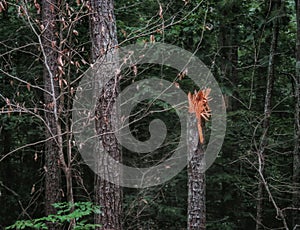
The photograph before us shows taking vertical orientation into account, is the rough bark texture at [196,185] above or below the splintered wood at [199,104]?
below

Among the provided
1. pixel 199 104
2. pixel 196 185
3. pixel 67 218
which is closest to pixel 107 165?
pixel 67 218

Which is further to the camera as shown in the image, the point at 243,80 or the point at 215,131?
the point at 243,80

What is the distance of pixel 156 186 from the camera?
8.05 m

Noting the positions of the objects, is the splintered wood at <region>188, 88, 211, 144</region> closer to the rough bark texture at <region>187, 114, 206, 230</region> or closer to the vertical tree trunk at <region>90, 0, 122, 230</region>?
A: the rough bark texture at <region>187, 114, 206, 230</region>

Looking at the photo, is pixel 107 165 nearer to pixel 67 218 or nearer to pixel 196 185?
pixel 67 218

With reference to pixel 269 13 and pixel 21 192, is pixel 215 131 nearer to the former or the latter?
pixel 269 13

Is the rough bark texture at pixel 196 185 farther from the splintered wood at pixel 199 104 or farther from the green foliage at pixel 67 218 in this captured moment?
the green foliage at pixel 67 218

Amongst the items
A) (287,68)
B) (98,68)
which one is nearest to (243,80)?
(287,68)

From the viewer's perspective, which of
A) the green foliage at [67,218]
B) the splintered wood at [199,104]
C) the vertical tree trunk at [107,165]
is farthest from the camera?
the splintered wood at [199,104]

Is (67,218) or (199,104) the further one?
(199,104)

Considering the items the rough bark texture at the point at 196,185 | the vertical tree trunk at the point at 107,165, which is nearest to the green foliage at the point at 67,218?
the vertical tree trunk at the point at 107,165

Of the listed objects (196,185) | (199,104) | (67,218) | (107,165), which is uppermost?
(199,104)

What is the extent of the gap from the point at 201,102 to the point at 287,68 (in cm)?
428

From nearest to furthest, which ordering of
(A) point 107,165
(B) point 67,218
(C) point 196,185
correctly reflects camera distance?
(B) point 67,218 < (A) point 107,165 < (C) point 196,185
